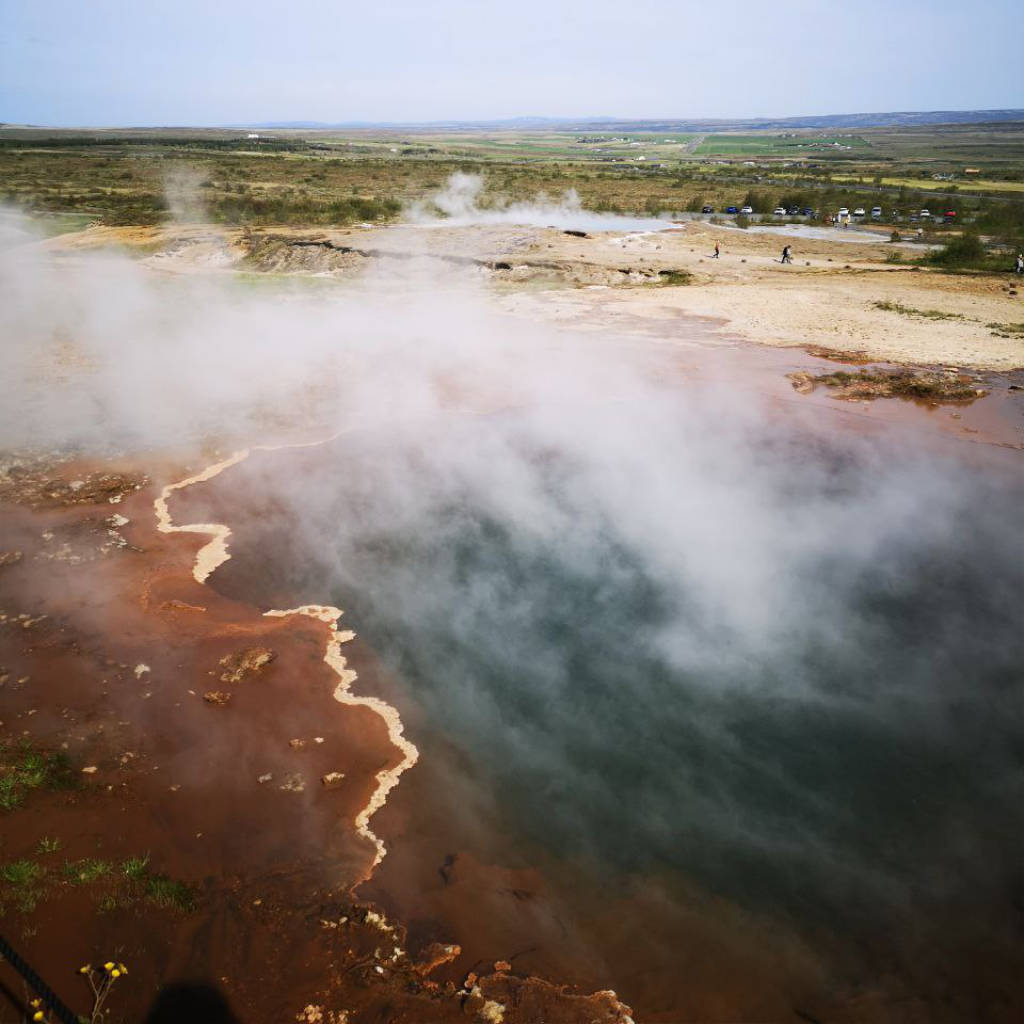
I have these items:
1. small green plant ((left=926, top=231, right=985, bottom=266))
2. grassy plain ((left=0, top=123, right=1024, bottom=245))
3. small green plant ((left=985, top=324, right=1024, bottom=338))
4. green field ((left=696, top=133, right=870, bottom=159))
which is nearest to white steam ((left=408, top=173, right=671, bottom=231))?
grassy plain ((left=0, top=123, right=1024, bottom=245))

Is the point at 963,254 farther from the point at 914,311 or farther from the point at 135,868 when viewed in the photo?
the point at 135,868

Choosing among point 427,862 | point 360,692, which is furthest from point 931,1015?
point 360,692

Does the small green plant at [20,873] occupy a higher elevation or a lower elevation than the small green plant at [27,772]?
lower

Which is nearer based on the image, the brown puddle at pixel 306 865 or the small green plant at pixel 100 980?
the small green plant at pixel 100 980

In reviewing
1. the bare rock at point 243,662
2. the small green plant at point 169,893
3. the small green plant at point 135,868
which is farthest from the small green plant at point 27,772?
the bare rock at point 243,662

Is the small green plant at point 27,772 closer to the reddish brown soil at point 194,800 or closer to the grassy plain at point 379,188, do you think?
the reddish brown soil at point 194,800

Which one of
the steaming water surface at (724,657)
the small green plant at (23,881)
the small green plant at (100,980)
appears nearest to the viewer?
the small green plant at (100,980)
